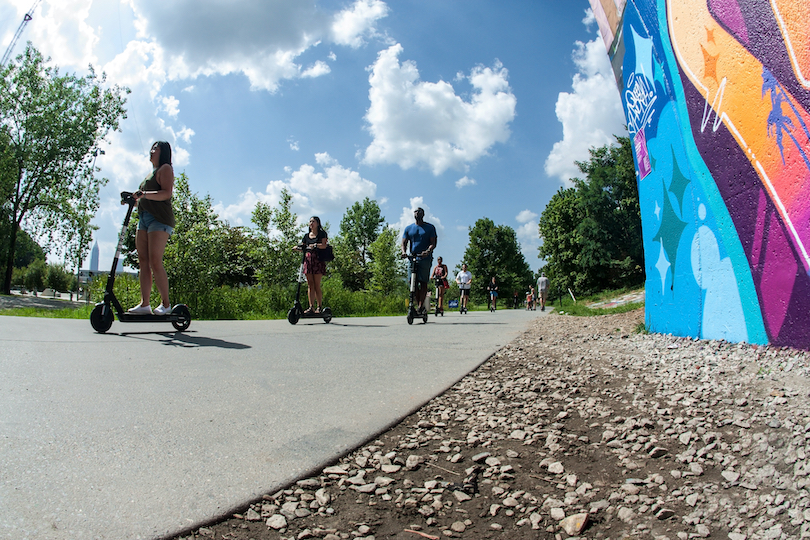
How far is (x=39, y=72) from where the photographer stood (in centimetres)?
3072

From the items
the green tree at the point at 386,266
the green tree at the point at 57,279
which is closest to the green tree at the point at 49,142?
the green tree at the point at 386,266

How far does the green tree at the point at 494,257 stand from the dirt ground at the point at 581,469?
193 feet

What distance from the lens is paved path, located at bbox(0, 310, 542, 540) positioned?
57.7 inches

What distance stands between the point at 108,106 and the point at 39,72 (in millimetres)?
4113

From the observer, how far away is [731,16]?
383 cm

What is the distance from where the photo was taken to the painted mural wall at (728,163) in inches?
127

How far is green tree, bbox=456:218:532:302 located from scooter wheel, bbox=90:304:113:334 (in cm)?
5733

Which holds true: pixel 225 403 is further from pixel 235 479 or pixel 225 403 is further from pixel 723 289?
pixel 723 289

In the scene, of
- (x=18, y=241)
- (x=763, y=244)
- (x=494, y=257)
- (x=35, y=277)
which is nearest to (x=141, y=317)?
(x=763, y=244)

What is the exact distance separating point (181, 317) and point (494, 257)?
59.4 metres

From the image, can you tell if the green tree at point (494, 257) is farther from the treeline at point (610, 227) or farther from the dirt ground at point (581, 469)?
the dirt ground at point (581, 469)

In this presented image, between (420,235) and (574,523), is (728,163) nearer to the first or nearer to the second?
(574,523)

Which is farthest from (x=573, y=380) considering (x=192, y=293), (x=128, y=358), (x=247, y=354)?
(x=192, y=293)

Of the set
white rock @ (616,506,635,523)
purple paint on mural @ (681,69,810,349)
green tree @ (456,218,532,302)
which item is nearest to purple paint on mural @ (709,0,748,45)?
purple paint on mural @ (681,69,810,349)
